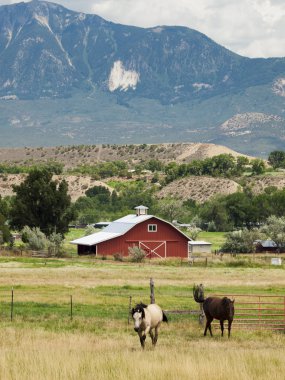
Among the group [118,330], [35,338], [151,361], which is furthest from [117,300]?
[151,361]

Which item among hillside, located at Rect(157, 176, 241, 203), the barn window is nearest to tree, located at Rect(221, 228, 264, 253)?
the barn window

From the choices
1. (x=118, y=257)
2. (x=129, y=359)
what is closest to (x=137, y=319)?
(x=129, y=359)

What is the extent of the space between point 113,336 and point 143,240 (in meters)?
57.0

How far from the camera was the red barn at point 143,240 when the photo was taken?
277 ft

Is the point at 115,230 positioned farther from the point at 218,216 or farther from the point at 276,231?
the point at 218,216

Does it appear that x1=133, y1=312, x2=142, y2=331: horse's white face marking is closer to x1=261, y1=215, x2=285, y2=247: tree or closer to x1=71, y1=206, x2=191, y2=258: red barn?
x1=71, y1=206, x2=191, y2=258: red barn

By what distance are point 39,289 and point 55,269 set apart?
610 inches

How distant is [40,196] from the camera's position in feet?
297

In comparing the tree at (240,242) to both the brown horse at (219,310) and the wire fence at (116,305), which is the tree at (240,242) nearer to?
the wire fence at (116,305)

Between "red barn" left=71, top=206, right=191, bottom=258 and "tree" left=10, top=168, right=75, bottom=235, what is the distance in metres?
5.05


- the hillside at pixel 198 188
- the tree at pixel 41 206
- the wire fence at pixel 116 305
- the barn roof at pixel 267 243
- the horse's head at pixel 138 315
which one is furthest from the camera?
the hillside at pixel 198 188

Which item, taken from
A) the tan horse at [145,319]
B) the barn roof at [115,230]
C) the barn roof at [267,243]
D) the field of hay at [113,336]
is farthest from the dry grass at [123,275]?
the barn roof at [267,243]

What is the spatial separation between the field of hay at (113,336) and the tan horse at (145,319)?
0.39m

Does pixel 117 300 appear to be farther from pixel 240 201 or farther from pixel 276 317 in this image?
pixel 240 201
